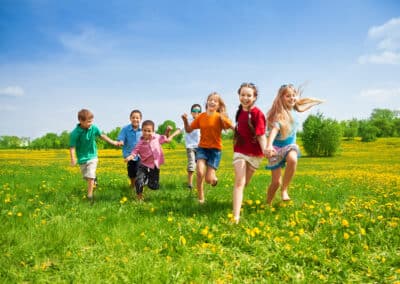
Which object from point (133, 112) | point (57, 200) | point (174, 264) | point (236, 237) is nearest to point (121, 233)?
point (174, 264)

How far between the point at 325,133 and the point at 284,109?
110 feet

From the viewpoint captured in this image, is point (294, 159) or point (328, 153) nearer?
point (294, 159)

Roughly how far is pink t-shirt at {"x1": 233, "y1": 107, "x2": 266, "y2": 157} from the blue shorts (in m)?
1.02

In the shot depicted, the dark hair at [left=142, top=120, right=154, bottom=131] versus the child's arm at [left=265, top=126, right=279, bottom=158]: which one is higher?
the dark hair at [left=142, top=120, right=154, bottom=131]

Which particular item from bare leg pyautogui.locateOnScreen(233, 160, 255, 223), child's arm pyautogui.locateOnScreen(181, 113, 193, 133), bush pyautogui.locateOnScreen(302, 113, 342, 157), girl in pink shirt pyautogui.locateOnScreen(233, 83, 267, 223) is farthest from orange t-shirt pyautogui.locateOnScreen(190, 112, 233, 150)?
bush pyautogui.locateOnScreen(302, 113, 342, 157)

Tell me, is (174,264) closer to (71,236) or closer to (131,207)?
(71,236)

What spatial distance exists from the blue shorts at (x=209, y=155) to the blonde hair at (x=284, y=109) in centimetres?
127

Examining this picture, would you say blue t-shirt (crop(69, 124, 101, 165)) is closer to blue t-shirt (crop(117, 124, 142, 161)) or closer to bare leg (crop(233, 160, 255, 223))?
blue t-shirt (crop(117, 124, 142, 161))

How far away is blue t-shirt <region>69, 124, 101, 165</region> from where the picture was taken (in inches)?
284

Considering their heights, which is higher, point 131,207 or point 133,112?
point 133,112

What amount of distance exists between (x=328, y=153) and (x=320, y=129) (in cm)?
289

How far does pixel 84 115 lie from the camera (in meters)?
7.18

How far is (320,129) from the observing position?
124ft

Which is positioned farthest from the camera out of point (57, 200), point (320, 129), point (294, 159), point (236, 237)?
point (320, 129)
